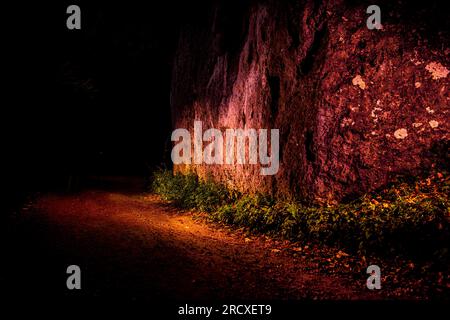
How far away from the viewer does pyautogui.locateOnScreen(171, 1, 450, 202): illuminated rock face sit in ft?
23.6

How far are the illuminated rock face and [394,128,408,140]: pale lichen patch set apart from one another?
22 millimetres

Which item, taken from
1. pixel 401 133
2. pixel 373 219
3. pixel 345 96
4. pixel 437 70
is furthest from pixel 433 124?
pixel 373 219

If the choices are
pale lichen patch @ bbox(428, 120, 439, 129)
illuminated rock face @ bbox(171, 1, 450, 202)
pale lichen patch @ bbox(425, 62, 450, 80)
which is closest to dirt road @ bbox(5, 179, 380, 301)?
illuminated rock face @ bbox(171, 1, 450, 202)

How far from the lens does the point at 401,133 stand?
7324mm

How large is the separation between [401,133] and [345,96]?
1676 mm

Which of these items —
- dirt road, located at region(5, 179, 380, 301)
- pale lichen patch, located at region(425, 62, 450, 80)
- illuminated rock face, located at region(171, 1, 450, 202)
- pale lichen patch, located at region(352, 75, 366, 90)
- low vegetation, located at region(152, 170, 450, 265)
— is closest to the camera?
dirt road, located at region(5, 179, 380, 301)

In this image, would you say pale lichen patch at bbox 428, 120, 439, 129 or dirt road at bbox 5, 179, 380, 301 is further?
pale lichen patch at bbox 428, 120, 439, 129

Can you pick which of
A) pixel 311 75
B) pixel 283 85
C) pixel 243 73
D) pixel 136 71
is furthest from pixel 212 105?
pixel 136 71

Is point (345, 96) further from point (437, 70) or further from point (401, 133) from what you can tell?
point (437, 70)

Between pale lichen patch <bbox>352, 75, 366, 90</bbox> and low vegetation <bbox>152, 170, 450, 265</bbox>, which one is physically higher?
pale lichen patch <bbox>352, 75, 366, 90</bbox>

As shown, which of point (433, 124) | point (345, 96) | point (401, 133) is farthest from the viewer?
point (345, 96)

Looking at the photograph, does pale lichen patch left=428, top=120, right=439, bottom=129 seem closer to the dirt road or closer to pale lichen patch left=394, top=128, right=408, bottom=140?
pale lichen patch left=394, top=128, right=408, bottom=140

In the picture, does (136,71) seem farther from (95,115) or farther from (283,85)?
(283,85)

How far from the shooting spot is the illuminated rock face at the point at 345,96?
7.21 meters
